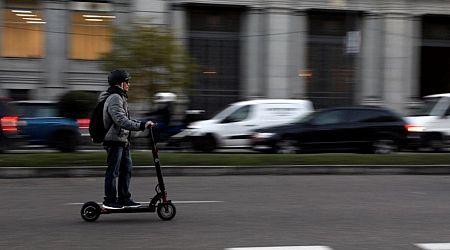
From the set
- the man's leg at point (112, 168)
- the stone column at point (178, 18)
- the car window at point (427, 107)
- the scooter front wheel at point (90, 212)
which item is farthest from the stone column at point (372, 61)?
the scooter front wheel at point (90, 212)

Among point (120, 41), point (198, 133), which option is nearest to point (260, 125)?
point (198, 133)

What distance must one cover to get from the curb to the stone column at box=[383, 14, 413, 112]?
1813cm


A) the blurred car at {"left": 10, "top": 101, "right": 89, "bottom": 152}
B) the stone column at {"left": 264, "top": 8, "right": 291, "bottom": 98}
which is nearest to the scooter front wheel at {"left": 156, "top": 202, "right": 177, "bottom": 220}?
the blurred car at {"left": 10, "top": 101, "right": 89, "bottom": 152}

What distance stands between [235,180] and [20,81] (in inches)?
745

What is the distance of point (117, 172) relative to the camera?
8391 millimetres

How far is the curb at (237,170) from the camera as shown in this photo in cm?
1364

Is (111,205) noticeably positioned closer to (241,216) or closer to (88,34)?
(241,216)

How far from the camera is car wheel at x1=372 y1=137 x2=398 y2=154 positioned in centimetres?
1961

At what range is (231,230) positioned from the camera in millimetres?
7836

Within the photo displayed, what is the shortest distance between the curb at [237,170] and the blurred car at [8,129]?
3.10 metres

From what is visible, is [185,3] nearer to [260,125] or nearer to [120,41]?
[120,41]

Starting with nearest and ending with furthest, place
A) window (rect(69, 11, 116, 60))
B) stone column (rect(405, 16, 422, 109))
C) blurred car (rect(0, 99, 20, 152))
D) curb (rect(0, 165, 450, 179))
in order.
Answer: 1. curb (rect(0, 165, 450, 179))
2. blurred car (rect(0, 99, 20, 152))
3. window (rect(69, 11, 116, 60))
4. stone column (rect(405, 16, 422, 109))

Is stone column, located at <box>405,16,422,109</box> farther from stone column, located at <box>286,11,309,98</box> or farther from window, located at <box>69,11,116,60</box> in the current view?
window, located at <box>69,11,116,60</box>

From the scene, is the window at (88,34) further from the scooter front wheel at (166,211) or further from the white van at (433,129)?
the scooter front wheel at (166,211)
